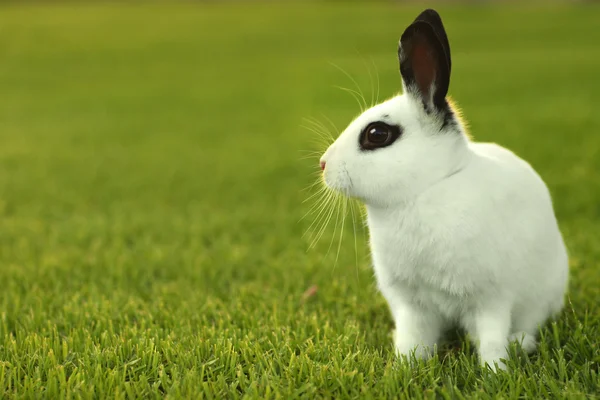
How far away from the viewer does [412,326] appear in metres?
2.64

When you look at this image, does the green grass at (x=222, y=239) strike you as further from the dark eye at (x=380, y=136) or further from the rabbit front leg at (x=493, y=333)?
the dark eye at (x=380, y=136)

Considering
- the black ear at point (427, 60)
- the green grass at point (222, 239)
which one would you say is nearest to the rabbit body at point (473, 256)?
the green grass at point (222, 239)

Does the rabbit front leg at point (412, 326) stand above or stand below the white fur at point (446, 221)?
below

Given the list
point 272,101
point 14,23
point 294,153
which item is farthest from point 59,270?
point 14,23

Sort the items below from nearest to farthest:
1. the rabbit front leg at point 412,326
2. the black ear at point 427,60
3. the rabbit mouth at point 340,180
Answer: the black ear at point 427,60 < the rabbit mouth at point 340,180 < the rabbit front leg at point 412,326

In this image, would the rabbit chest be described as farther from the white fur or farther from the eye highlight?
the eye highlight

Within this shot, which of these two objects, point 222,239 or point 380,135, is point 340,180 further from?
point 222,239

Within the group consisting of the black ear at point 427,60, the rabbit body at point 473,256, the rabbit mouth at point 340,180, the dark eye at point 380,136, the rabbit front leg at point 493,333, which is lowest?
the rabbit front leg at point 493,333

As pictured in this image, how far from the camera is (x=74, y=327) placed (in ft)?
10.2

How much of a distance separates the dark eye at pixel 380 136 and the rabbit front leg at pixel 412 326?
0.65m

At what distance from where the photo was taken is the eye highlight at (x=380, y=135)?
7.79 feet

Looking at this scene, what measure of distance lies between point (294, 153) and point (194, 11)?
23.5 metres

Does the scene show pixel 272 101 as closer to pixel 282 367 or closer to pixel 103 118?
pixel 103 118

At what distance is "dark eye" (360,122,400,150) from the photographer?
2.37 m
